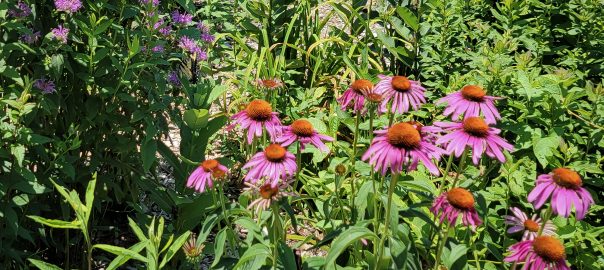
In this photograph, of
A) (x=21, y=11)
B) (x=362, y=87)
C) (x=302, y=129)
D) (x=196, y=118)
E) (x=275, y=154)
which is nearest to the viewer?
(x=275, y=154)

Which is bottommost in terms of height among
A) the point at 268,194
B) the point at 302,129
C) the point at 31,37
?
the point at 268,194

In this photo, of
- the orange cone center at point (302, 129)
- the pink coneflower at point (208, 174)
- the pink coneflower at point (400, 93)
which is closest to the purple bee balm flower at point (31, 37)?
the pink coneflower at point (208, 174)

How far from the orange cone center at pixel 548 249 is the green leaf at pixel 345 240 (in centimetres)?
35

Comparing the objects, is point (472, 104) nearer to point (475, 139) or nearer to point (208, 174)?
point (475, 139)

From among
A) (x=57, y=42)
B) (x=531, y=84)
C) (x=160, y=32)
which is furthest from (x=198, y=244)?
(x=531, y=84)

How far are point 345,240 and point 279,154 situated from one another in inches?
9.6

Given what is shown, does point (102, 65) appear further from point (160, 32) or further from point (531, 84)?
point (531, 84)

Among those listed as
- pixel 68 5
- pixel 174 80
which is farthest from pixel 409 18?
pixel 68 5

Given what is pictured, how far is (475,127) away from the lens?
1.39m

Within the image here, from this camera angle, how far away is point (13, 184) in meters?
1.84

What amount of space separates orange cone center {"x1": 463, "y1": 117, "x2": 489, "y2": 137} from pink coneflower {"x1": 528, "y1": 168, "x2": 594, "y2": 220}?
18cm

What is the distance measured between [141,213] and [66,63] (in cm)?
58

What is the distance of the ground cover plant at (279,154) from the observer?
1429 mm

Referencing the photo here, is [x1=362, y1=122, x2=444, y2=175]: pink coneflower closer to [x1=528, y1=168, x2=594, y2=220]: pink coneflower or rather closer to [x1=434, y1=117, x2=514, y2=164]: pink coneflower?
[x1=434, y1=117, x2=514, y2=164]: pink coneflower
